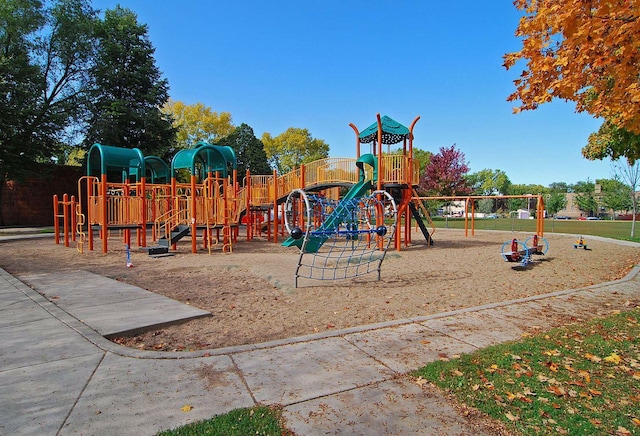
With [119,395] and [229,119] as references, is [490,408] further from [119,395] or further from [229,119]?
[229,119]

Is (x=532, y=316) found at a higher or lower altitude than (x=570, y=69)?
lower

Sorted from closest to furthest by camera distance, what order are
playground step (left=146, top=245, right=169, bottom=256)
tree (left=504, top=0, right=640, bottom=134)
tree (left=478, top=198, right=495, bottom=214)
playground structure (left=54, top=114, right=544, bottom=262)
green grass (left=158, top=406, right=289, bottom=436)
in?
green grass (left=158, top=406, right=289, bottom=436)
tree (left=504, top=0, right=640, bottom=134)
playground step (left=146, top=245, right=169, bottom=256)
playground structure (left=54, top=114, right=544, bottom=262)
tree (left=478, top=198, right=495, bottom=214)

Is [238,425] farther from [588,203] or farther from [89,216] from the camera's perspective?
[588,203]

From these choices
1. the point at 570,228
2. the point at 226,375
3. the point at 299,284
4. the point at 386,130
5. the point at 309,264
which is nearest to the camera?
the point at 226,375

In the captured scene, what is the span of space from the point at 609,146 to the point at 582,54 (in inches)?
501

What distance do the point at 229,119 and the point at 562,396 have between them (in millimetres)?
49260

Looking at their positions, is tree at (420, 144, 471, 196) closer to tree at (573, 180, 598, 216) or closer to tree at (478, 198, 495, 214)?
tree at (478, 198, 495, 214)

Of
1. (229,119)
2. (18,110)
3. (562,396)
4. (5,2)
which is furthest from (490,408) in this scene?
(229,119)

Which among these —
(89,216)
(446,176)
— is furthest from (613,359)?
Answer: (446,176)

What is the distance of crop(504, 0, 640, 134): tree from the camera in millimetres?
4629

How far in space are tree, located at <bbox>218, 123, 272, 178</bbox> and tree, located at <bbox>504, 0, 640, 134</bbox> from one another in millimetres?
42951

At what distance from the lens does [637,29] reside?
14.7 ft

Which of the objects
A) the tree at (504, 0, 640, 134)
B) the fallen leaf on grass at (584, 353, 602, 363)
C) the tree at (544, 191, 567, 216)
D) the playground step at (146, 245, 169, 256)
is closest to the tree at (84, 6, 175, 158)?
the playground step at (146, 245, 169, 256)

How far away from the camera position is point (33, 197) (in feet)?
99.2
